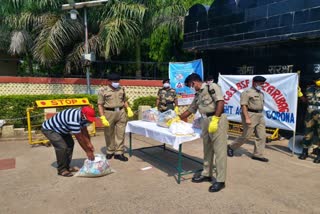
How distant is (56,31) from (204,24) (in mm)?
5049

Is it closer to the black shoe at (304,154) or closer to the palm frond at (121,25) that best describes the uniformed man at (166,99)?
the palm frond at (121,25)

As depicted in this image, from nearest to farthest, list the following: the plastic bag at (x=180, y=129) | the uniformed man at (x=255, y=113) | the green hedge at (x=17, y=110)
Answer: the plastic bag at (x=180, y=129) → the uniformed man at (x=255, y=113) → the green hedge at (x=17, y=110)

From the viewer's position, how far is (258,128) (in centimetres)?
602

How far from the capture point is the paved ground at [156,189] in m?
3.92

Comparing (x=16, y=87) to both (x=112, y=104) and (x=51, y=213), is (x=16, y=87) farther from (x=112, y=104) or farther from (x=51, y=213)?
(x=51, y=213)

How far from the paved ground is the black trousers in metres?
0.25

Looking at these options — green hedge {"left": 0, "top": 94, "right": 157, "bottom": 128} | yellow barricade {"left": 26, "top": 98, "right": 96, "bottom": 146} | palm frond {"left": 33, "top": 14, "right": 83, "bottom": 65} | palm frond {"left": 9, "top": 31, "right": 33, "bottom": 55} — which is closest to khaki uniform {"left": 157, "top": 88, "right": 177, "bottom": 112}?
yellow barricade {"left": 26, "top": 98, "right": 96, "bottom": 146}

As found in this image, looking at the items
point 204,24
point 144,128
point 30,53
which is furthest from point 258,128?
point 30,53

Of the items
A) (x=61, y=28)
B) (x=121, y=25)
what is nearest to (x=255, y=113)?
(x=121, y=25)

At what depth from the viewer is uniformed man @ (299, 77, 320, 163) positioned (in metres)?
5.98

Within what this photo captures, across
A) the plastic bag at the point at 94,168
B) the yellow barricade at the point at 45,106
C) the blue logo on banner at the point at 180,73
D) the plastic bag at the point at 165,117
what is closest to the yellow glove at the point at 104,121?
the plastic bag at the point at 94,168

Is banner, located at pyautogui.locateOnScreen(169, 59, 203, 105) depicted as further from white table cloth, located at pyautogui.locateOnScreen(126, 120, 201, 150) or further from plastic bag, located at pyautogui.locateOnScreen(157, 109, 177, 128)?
plastic bag, located at pyautogui.locateOnScreen(157, 109, 177, 128)

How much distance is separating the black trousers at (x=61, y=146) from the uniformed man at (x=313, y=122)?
4701mm

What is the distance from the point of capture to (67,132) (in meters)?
4.95
